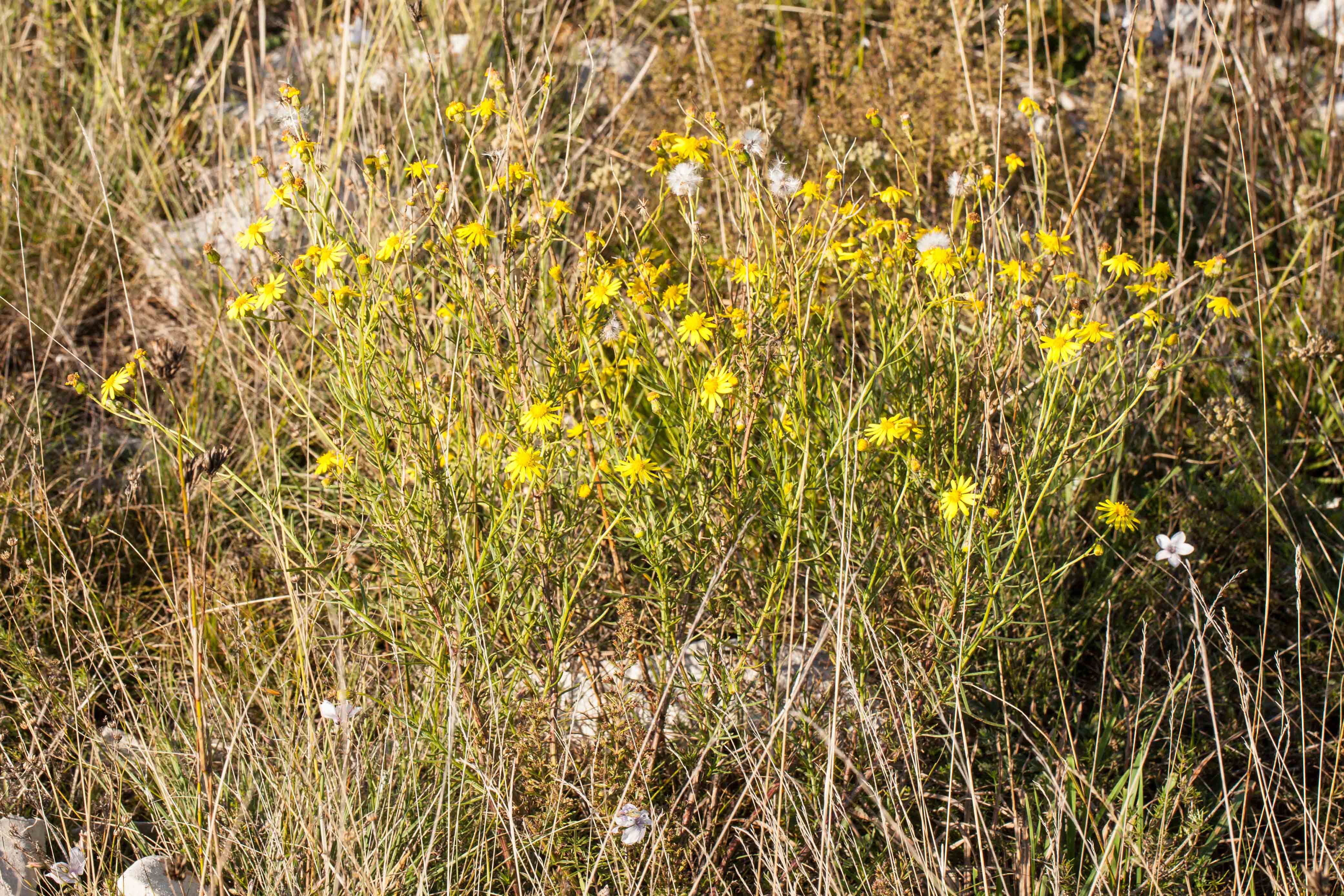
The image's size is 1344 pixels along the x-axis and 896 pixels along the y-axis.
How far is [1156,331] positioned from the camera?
6.48 feet

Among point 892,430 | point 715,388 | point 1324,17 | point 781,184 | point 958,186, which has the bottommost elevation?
point 1324,17

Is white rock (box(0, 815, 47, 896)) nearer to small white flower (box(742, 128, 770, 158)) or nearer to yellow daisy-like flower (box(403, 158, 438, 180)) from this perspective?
yellow daisy-like flower (box(403, 158, 438, 180))

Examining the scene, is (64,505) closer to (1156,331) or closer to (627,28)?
(1156,331)

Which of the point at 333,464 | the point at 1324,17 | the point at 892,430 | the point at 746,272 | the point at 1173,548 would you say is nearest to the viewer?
the point at 746,272

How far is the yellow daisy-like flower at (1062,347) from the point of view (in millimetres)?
1599

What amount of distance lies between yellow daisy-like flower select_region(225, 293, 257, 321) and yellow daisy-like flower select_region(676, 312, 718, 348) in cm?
63

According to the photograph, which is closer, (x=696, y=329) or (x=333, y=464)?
(x=696, y=329)

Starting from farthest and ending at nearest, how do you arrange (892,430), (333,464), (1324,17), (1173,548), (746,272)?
(1324,17) → (1173,548) → (333,464) → (892,430) → (746,272)

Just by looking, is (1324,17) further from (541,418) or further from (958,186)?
(541,418)

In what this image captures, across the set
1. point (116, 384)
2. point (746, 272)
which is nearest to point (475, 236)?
point (746, 272)

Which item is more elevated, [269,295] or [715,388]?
[269,295]

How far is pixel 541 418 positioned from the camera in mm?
1557

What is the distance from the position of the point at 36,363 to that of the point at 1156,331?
2.92 m

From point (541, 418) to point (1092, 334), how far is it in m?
0.82
